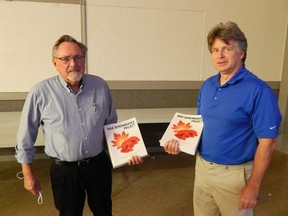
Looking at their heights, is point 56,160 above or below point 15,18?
below

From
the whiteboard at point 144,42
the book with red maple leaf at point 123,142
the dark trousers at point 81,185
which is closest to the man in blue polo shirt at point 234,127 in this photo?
the book with red maple leaf at point 123,142

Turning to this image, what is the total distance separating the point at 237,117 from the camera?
1.13 metres

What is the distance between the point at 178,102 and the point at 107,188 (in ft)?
6.65

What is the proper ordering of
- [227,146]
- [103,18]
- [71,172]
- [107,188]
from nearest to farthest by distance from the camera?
[227,146] → [71,172] → [107,188] → [103,18]

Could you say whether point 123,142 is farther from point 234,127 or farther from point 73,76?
point 234,127

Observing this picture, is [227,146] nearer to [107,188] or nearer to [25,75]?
[107,188]

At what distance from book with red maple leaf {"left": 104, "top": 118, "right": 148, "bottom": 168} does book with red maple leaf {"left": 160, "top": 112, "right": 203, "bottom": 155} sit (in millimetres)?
137

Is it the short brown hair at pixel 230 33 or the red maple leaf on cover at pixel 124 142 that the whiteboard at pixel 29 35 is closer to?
the red maple leaf on cover at pixel 124 142

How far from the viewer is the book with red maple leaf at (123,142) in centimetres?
137

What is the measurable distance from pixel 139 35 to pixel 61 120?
6.51ft

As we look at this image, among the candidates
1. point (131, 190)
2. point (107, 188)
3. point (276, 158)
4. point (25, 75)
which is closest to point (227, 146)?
point (107, 188)

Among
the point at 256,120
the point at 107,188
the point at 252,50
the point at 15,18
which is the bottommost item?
the point at 107,188

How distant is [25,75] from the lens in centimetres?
282

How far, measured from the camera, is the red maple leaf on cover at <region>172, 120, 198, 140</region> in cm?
133
